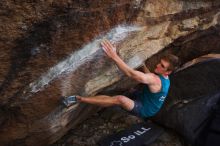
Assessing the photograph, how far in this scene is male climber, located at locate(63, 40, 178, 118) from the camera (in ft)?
16.4

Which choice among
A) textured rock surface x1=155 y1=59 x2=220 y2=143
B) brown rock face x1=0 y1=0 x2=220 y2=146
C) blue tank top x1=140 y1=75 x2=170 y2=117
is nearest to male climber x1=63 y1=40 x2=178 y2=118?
blue tank top x1=140 y1=75 x2=170 y2=117

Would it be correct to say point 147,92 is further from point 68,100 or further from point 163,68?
point 68,100

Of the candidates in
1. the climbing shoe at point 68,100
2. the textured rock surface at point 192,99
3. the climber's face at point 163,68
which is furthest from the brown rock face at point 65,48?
the textured rock surface at point 192,99

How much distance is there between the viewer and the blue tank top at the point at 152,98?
17.9 feet

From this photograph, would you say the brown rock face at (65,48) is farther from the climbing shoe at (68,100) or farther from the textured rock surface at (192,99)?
the textured rock surface at (192,99)

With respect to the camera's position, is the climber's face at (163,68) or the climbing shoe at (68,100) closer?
the climbing shoe at (68,100)

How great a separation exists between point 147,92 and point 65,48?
170 cm

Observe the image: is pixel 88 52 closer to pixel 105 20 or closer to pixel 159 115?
pixel 105 20

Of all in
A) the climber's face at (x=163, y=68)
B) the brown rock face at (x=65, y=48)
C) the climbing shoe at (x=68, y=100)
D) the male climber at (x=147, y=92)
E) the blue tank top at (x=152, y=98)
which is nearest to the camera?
the brown rock face at (x=65, y=48)

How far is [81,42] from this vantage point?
4.42 metres

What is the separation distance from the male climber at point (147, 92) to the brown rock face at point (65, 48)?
17 centimetres

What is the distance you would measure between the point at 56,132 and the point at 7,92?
1325mm

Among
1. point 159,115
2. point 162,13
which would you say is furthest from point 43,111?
point 159,115

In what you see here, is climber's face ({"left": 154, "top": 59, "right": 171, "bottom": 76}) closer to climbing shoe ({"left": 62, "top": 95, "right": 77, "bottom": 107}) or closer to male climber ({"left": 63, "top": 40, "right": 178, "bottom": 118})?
male climber ({"left": 63, "top": 40, "right": 178, "bottom": 118})
